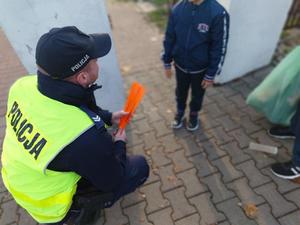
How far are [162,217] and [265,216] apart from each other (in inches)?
36.8

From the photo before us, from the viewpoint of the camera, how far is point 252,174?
9.59 feet

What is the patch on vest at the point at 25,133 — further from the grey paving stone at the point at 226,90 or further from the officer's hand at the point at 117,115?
the grey paving stone at the point at 226,90

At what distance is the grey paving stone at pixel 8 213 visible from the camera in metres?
2.68

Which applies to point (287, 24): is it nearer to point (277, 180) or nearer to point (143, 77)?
point (143, 77)

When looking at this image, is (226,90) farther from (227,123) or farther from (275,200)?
(275,200)

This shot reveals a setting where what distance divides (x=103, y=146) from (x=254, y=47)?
2985 mm

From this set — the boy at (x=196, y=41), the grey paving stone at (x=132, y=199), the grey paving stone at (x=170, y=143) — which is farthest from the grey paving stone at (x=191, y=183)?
the boy at (x=196, y=41)

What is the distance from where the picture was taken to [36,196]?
1866mm

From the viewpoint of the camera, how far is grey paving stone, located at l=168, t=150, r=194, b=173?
9.97 ft

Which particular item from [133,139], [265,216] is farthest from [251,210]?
[133,139]

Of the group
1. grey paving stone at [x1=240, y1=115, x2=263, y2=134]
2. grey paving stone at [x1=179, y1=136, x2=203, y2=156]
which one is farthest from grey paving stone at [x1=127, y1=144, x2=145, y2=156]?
grey paving stone at [x1=240, y1=115, x2=263, y2=134]

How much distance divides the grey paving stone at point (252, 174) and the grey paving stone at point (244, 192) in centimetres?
6

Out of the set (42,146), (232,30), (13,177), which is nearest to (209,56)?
(232,30)

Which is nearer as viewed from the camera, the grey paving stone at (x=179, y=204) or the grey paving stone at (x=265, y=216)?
the grey paving stone at (x=265, y=216)
